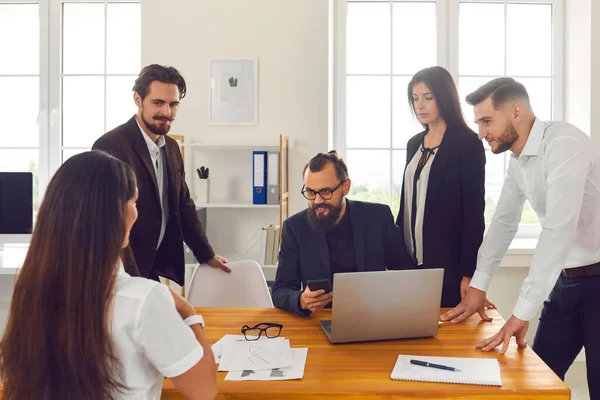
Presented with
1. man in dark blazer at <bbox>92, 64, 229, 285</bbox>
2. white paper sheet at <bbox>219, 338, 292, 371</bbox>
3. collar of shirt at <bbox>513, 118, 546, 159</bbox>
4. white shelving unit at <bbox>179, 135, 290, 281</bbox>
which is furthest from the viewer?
white shelving unit at <bbox>179, 135, 290, 281</bbox>

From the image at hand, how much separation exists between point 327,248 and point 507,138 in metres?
0.79

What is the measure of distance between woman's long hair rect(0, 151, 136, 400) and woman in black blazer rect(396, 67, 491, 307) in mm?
1639

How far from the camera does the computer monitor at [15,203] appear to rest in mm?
3473

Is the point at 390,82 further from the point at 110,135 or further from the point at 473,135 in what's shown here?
the point at 110,135

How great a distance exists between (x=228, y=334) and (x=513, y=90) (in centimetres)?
129

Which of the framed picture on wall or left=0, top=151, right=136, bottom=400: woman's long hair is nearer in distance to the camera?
left=0, top=151, right=136, bottom=400: woman's long hair

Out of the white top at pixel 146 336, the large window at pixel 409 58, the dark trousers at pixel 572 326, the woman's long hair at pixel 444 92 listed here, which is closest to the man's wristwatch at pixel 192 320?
the white top at pixel 146 336

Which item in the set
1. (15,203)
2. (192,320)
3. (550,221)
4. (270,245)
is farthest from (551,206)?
(15,203)

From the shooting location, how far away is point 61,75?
4.26 metres

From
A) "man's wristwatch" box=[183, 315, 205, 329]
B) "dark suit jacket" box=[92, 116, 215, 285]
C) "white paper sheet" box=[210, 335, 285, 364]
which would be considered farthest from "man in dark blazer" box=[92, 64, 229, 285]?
"man's wristwatch" box=[183, 315, 205, 329]

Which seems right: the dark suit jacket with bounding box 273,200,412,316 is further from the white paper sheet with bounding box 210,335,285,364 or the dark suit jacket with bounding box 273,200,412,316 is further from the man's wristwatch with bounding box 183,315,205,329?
the man's wristwatch with bounding box 183,315,205,329

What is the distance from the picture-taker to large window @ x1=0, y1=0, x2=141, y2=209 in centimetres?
425

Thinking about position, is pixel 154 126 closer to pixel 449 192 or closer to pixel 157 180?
pixel 157 180

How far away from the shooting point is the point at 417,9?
13.9ft
